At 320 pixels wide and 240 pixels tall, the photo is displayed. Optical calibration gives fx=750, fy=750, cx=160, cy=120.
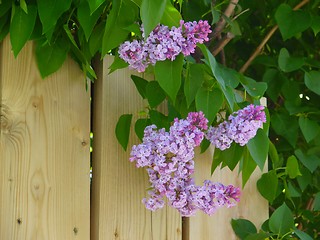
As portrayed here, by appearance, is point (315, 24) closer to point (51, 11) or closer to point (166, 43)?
point (166, 43)

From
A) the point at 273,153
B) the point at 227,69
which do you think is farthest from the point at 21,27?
the point at 273,153

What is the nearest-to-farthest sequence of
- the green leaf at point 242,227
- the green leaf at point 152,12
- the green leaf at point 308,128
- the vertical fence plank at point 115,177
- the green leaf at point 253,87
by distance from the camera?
1. the green leaf at point 152,12
2. the vertical fence plank at point 115,177
3. the green leaf at point 253,87
4. the green leaf at point 242,227
5. the green leaf at point 308,128

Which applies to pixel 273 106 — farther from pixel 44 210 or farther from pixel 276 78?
pixel 44 210

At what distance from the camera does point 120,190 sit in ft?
5.40

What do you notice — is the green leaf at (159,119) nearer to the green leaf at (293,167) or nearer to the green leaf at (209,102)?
the green leaf at (209,102)

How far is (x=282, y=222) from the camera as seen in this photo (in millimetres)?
1771

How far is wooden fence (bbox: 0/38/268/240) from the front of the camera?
1.49m

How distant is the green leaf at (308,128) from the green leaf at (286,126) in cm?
7

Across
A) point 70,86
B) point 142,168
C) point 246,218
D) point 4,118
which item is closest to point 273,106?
point 246,218

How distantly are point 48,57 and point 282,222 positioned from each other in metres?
0.68

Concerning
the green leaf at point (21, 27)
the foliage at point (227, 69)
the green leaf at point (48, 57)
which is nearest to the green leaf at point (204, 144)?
the foliage at point (227, 69)

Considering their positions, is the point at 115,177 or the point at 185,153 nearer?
the point at 185,153

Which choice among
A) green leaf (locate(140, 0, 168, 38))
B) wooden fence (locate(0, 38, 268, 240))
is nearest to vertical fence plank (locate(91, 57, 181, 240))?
wooden fence (locate(0, 38, 268, 240))

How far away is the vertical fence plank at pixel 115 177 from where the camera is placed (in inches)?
63.4
